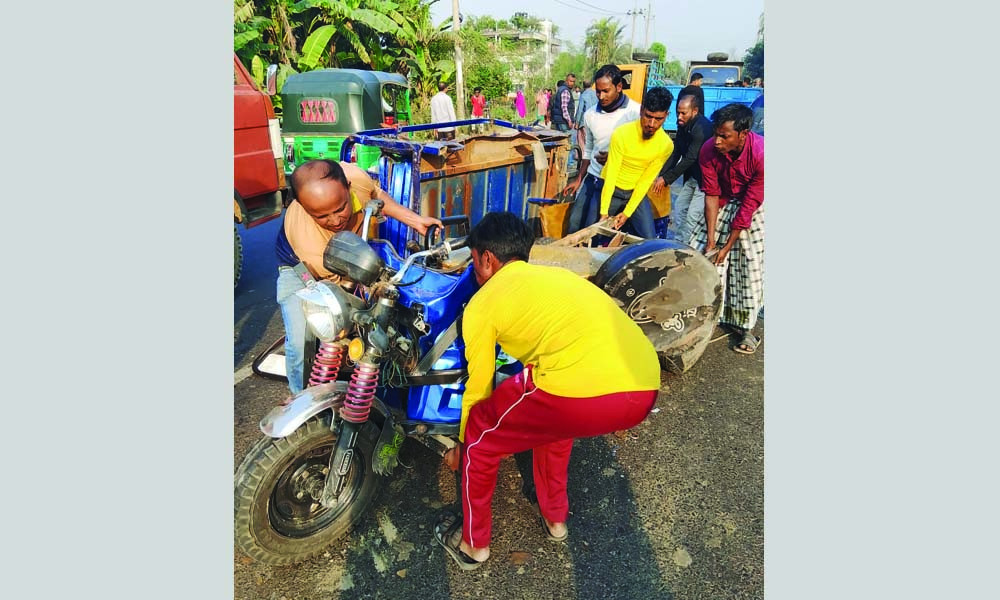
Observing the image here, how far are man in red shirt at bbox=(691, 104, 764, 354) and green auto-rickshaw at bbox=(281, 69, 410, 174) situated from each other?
5457mm

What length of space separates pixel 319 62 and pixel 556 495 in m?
15.9

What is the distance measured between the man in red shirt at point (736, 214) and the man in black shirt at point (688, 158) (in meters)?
0.19

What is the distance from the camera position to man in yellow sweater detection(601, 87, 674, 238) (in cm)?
393

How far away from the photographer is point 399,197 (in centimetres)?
411

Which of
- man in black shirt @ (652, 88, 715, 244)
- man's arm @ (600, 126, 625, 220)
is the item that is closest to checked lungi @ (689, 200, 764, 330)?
man in black shirt @ (652, 88, 715, 244)

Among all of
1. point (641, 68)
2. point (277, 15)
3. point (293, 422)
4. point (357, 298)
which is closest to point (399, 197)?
point (357, 298)

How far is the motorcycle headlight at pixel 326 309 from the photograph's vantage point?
6.35 ft

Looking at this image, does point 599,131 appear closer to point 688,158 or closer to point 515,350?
point 688,158

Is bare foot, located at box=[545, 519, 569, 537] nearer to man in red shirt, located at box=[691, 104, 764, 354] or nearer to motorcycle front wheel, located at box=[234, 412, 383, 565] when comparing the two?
motorcycle front wheel, located at box=[234, 412, 383, 565]

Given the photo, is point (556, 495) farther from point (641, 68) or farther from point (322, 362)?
point (641, 68)

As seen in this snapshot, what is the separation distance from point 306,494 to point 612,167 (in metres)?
3.17

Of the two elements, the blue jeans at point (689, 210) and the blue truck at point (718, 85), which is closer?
the blue jeans at point (689, 210)

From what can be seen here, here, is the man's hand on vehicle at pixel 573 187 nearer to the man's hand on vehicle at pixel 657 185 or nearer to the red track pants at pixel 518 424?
the man's hand on vehicle at pixel 657 185

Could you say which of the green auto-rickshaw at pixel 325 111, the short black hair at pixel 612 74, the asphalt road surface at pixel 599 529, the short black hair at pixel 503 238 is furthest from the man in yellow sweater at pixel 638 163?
the green auto-rickshaw at pixel 325 111
